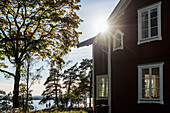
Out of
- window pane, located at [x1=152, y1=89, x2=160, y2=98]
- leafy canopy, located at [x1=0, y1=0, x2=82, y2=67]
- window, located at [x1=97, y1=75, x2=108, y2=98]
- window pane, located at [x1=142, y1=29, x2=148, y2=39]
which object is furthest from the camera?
leafy canopy, located at [x1=0, y1=0, x2=82, y2=67]

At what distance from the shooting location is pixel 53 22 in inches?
867

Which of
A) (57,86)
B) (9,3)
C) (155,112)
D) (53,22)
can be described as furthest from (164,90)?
(57,86)

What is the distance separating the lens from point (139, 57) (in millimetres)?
13055

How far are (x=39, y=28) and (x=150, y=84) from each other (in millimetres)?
14068

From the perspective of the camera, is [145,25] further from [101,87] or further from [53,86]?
[53,86]

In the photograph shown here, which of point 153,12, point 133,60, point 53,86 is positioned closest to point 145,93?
point 133,60

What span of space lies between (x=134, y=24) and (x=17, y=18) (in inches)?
529

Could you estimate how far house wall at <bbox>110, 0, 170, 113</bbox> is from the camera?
11.8 metres

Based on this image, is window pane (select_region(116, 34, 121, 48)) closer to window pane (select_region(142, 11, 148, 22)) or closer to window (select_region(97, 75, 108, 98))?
window pane (select_region(142, 11, 148, 22))

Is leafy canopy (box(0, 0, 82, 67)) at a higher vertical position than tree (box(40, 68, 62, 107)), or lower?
higher

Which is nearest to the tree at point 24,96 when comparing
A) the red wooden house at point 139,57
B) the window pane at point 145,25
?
the red wooden house at point 139,57

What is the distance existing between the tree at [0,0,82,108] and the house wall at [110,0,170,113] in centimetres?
785

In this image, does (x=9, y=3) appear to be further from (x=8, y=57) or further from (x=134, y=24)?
(x=134, y=24)

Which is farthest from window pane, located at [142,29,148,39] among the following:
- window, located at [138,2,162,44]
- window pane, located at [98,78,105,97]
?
window pane, located at [98,78,105,97]
